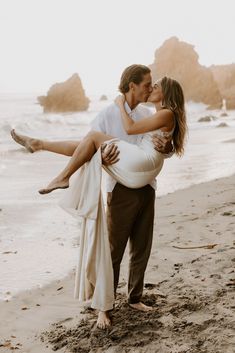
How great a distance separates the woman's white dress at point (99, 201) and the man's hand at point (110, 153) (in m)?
0.03

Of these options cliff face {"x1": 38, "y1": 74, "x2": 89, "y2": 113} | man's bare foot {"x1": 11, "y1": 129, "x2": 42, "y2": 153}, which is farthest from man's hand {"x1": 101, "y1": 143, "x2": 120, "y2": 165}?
cliff face {"x1": 38, "y1": 74, "x2": 89, "y2": 113}

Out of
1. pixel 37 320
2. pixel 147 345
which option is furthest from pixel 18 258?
pixel 147 345

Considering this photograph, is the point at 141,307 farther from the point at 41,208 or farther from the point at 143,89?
the point at 41,208

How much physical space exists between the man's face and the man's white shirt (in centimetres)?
12

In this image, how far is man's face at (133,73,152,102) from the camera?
382cm

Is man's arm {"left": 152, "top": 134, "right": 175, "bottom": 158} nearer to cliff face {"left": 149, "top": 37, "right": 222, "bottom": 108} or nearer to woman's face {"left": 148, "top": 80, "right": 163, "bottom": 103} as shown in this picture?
woman's face {"left": 148, "top": 80, "right": 163, "bottom": 103}

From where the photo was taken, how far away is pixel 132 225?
4.09 m

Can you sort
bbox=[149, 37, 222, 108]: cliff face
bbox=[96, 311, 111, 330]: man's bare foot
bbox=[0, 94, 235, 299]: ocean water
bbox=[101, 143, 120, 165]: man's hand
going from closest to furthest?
1. bbox=[101, 143, 120, 165]: man's hand
2. bbox=[96, 311, 111, 330]: man's bare foot
3. bbox=[0, 94, 235, 299]: ocean water
4. bbox=[149, 37, 222, 108]: cliff face

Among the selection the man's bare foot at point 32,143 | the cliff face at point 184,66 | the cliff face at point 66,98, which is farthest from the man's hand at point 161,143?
the cliff face at point 184,66

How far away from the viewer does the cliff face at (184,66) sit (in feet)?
202

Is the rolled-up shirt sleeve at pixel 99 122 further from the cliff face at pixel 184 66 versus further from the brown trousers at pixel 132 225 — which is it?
the cliff face at pixel 184 66

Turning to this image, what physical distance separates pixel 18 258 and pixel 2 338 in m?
1.93

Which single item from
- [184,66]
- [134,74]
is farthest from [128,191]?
[184,66]

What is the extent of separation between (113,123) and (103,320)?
1.51 metres
